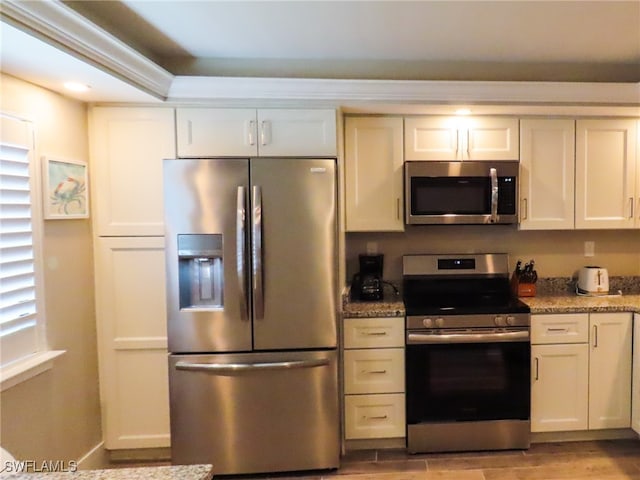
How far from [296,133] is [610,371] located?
247 centimetres

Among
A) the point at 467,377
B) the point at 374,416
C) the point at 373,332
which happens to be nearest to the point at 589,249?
the point at 467,377

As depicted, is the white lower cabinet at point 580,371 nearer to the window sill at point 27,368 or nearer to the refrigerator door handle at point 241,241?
the refrigerator door handle at point 241,241

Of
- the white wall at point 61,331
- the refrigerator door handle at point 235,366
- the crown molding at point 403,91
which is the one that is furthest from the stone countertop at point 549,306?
the white wall at point 61,331

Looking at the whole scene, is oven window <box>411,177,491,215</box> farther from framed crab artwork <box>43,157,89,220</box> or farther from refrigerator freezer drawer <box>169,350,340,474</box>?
framed crab artwork <box>43,157,89,220</box>

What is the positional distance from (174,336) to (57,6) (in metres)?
1.64

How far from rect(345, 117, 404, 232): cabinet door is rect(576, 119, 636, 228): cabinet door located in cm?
124

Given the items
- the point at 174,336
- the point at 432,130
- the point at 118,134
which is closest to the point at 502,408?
the point at 432,130

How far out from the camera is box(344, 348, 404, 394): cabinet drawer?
2.68 meters

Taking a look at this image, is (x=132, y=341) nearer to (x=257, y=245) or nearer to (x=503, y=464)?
(x=257, y=245)

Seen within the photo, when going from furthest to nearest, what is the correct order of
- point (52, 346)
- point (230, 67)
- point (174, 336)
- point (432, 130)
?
point (432, 130) → point (230, 67) → point (174, 336) → point (52, 346)

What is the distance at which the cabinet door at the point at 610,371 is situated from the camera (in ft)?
8.91

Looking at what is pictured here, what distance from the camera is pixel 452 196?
281cm

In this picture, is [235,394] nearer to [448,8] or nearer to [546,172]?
[448,8]

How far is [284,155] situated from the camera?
8.21 ft
